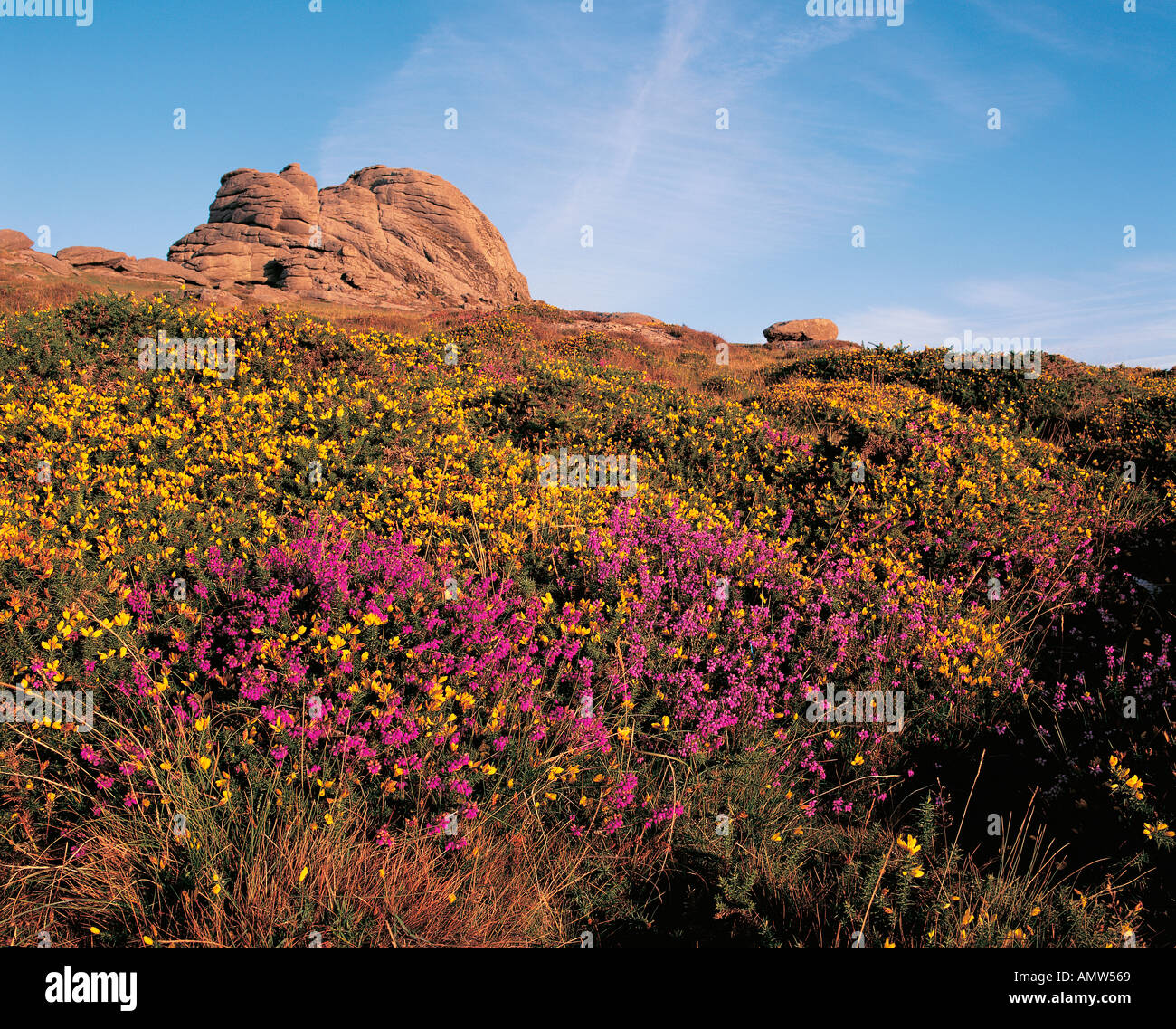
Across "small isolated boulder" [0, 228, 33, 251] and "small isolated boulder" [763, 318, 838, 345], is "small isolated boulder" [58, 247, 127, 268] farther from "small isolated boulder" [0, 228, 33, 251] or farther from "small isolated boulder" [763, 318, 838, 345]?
"small isolated boulder" [763, 318, 838, 345]

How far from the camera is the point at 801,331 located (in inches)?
1556

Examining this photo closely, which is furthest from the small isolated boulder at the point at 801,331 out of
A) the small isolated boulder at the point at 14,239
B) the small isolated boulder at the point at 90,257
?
the small isolated boulder at the point at 14,239

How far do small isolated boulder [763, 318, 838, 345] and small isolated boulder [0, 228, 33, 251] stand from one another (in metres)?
70.0

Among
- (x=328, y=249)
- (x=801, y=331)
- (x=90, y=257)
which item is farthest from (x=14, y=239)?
(x=801, y=331)

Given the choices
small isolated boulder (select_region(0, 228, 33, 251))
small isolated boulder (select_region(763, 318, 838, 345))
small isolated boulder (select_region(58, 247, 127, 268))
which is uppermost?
small isolated boulder (select_region(0, 228, 33, 251))

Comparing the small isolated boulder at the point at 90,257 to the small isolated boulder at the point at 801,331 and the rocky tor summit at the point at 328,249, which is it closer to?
the rocky tor summit at the point at 328,249

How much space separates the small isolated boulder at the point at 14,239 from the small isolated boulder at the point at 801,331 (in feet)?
230

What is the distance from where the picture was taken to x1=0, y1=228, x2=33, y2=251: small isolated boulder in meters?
60.3

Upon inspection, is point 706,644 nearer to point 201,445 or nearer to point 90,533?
point 90,533

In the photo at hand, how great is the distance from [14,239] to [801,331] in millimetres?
78354

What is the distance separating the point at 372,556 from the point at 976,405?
12559 mm

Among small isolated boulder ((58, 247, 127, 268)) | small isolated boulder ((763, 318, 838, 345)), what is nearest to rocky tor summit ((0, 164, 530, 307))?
small isolated boulder ((58, 247, 127, 268))

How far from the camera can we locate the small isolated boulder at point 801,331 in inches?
1544

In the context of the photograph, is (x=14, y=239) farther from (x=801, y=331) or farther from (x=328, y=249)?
(x=801, y=331)
